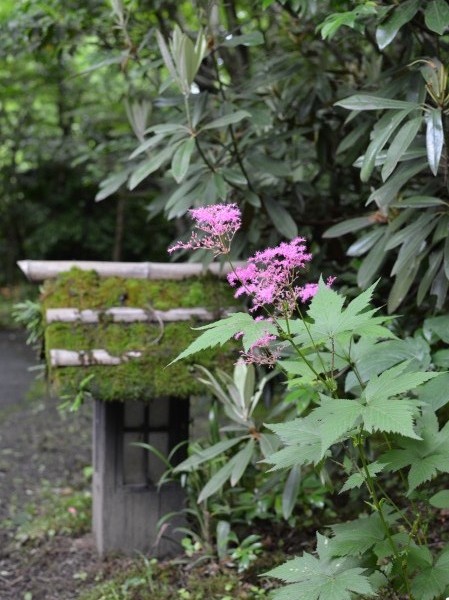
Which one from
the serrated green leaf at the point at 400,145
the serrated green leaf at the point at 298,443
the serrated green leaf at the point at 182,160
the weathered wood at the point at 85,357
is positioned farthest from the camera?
the weathered wood at the point at 85,357

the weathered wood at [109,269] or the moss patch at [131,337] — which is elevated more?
the weathered wood at [109,269]

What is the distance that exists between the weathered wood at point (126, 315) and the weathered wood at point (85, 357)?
0.12 meters

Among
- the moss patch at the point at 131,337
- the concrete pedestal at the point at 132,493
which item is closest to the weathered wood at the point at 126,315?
the moss patch at the point at 131,337

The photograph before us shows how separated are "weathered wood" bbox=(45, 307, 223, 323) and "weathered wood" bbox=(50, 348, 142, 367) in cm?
12

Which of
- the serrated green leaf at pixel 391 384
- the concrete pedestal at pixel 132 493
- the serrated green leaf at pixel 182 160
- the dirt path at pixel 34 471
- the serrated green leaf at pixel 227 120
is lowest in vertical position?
the dirt path at pixel 34 471

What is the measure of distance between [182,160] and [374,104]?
1.94ft

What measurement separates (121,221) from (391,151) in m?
7.48

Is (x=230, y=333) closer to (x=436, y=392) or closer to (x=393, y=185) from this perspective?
(x=436, y=392)

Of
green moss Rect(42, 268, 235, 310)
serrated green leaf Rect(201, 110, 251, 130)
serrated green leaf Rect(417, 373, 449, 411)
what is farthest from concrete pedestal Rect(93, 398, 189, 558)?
serrated green leaf Rect(417, 373, 449, 411)

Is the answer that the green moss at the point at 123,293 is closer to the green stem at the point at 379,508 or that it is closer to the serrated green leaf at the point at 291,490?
the serrated green leaf at the point at 291,490

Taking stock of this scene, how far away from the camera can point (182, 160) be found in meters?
2.19

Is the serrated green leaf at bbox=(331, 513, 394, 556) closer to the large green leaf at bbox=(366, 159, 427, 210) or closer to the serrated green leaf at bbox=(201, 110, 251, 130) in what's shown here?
the large green leaf at bbox=(366, 159, 427, 210)

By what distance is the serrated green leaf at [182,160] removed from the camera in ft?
7.04

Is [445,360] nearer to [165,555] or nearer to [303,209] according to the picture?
[303,209]
